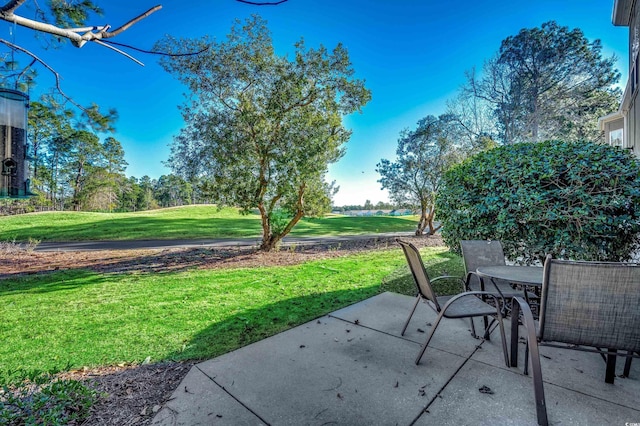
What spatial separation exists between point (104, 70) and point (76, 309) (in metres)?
7.60

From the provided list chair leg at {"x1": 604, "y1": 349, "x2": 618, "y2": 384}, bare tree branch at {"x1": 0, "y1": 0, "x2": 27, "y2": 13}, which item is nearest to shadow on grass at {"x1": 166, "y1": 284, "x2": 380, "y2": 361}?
chair leg at {"x1": 604, "y1": 349, "x2": 618, "y2": 384}

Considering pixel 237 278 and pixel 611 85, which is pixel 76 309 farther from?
pixel 611 85

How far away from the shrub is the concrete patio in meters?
2.14

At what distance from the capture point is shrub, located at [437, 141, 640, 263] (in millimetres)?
3791

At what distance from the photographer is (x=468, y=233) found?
494 cm

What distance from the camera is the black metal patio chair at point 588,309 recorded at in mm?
1679

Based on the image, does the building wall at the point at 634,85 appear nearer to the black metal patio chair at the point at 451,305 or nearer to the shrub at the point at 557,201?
the shrub at the point at 557,201

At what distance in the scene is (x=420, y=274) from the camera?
2658mm

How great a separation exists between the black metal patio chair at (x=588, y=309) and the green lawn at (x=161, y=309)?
234 centimetres

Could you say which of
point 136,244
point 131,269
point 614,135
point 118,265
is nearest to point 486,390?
point 131,269

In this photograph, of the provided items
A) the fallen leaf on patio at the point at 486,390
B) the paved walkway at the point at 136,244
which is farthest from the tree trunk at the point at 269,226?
the fallen leaf on patio at the point at 486,390

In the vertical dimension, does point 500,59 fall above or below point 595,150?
above

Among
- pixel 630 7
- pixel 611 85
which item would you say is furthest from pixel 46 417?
pixel 611 85

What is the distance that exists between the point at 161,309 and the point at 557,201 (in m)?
5.93
